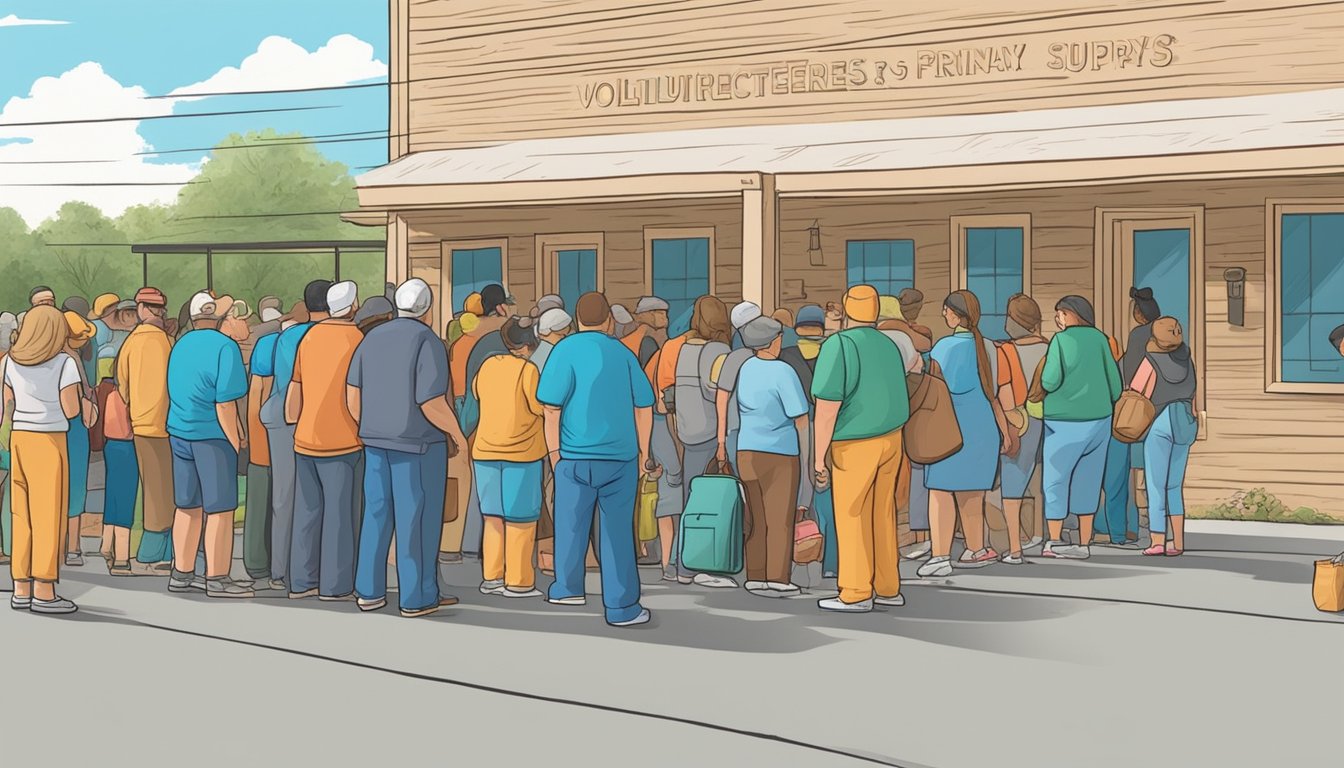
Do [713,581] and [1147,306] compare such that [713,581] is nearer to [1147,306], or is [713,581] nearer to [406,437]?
[406,437]

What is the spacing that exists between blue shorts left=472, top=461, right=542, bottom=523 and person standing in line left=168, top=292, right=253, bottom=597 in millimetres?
1471

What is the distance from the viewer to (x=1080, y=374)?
1131 cm

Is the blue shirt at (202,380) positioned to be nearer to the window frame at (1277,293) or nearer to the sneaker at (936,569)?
the sneaker at (936,569)

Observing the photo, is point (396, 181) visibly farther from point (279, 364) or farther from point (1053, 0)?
point (279, 364)

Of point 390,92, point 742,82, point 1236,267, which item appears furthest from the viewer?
point 390,92

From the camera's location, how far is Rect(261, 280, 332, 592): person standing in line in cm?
987

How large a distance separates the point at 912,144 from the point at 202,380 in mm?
7867

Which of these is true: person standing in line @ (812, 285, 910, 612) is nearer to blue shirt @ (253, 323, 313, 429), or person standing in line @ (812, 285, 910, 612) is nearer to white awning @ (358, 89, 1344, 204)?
blue shirt @ (253, 323, 313, 429)

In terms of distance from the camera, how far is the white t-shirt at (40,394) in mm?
9219

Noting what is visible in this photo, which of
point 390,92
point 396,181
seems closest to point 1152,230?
point 396,181

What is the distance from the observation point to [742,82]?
57.9 ft

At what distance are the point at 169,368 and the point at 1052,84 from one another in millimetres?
9358

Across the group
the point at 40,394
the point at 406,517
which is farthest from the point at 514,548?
the point at 40,394

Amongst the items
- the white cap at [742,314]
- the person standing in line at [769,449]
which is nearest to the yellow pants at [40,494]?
the person standing in line at [769,449]
